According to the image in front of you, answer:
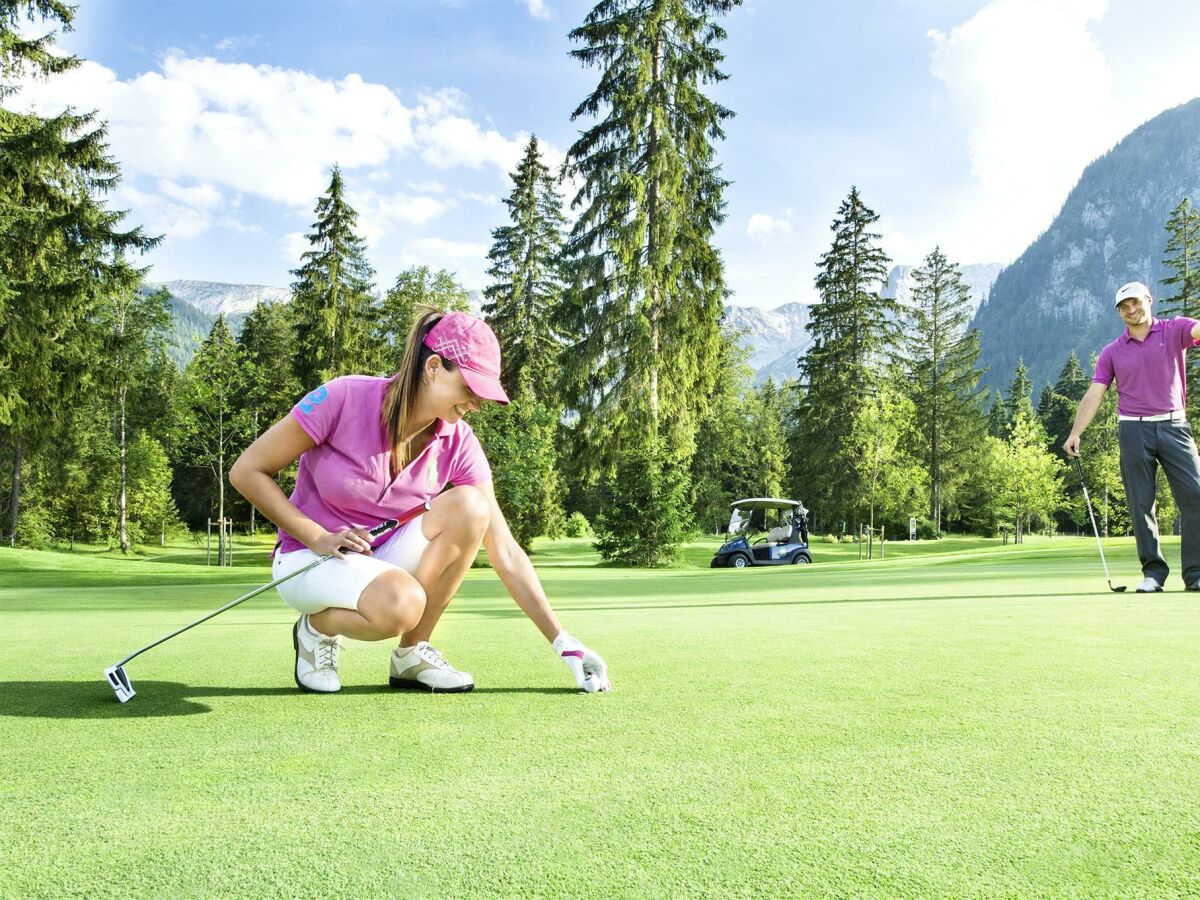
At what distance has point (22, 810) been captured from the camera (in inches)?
70.3

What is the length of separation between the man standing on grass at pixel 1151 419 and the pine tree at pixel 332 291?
95.5 feet

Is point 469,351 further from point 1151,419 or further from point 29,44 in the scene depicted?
point 29,44

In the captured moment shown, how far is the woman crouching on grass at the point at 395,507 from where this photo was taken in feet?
9.79

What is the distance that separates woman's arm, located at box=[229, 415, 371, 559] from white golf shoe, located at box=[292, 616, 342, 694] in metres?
0.39

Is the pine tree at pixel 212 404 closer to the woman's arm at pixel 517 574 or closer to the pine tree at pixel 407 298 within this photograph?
the pine tree at pixel 407 298

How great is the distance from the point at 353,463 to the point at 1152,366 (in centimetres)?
604

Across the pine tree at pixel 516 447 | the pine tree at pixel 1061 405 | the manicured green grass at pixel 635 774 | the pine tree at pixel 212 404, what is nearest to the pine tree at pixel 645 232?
the pine tree at pixel 516 447

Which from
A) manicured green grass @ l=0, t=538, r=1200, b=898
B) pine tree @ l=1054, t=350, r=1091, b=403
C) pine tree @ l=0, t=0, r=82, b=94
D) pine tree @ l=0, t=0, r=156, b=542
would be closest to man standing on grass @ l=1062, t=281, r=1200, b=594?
manicured green grass @ l=0, t=538, r=1200, b=898

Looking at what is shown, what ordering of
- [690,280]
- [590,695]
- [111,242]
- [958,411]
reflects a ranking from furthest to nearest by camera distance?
[958,411], [690,280], [111,242], [590,695]

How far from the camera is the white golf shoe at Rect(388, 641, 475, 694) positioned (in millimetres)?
3150

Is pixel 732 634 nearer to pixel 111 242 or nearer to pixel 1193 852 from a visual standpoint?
pixel 1193 852

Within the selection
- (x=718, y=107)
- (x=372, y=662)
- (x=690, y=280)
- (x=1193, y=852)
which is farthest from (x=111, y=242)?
(x=1193, y=852)

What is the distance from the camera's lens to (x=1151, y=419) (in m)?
6.53

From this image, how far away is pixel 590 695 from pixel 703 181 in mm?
23092
